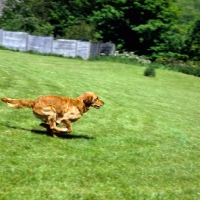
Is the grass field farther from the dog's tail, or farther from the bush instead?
the bush

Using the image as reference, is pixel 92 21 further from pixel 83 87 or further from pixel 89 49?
pixel 83 87

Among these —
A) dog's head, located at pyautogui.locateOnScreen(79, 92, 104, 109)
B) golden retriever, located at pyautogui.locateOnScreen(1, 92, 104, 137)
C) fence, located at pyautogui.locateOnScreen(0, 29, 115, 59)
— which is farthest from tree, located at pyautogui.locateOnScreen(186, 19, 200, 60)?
golden retriever, located at pyautogui.locateOnScreen(1, 92, 104, 137)

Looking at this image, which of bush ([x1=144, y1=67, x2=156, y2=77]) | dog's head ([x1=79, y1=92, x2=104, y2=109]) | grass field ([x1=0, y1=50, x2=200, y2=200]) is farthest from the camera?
bush ([x1=144, y1=67, x2=156, y2=77])

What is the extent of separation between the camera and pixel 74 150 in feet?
26.9

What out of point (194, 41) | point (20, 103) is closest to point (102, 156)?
point (20, 103)

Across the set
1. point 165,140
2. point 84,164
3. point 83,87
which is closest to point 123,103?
point 83,87

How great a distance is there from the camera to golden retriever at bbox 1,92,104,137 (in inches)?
329

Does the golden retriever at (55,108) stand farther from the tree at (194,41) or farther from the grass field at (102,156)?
the tree at (194,41)

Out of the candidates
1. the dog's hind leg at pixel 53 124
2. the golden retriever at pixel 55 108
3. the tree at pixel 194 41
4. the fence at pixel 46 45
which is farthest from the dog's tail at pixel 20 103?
the tree at pixel 194 41

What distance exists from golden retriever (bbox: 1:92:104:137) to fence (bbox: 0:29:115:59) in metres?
31.4

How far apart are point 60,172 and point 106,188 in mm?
741

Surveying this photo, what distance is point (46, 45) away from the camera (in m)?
41.1

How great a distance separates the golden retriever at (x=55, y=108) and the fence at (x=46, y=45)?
3137 centimetres

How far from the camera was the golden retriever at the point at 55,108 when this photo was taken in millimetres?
8359
